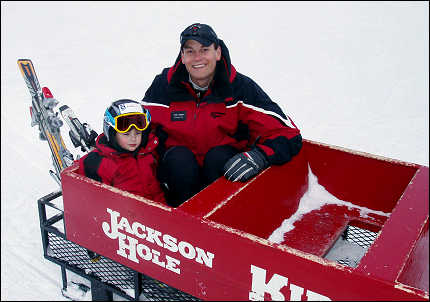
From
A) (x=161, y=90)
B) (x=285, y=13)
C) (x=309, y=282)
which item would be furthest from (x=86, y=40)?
(x=309, y=282)

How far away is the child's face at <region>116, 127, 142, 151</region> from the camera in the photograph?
9.92 ft

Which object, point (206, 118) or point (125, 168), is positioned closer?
point (125, 168)

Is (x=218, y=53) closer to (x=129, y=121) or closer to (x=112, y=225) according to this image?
(x=129, y=121)

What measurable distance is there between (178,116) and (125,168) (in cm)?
53

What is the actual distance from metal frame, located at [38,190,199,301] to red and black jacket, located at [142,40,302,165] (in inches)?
34.7

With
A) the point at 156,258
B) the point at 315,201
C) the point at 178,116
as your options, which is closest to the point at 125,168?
the point at 178,116

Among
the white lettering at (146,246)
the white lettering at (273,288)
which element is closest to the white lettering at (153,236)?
the white lettering at (146,246)

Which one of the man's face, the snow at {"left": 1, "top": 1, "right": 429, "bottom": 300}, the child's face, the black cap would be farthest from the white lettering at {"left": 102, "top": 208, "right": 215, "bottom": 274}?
the black cap

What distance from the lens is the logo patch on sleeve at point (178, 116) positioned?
333cm

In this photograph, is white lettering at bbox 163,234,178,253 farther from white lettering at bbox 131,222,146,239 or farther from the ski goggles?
the ski goggles

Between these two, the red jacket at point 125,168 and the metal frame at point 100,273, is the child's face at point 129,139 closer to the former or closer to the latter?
the red jacket at point 125,168

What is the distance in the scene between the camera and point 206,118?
10.9 ft

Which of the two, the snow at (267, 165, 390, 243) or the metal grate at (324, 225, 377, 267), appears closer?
the metal grate at (324, 225, 377, 267)

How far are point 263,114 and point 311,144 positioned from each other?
0.48 meters
